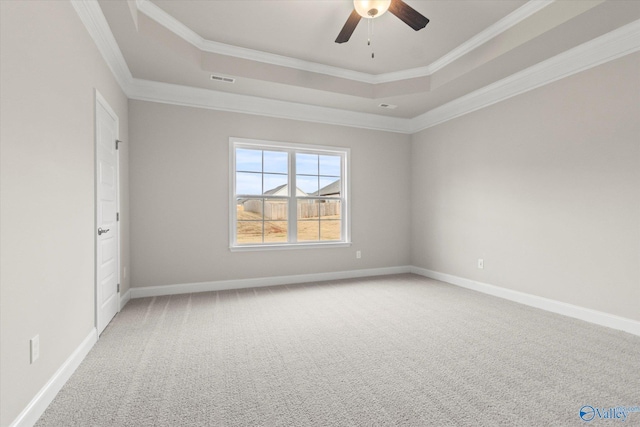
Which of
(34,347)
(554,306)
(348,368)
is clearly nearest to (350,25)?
(348,368)

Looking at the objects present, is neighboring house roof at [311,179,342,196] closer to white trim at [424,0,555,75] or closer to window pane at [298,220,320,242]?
window pane at [298,220,320,242]

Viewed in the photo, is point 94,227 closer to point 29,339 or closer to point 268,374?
point 29,339

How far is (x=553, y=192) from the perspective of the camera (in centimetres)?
348

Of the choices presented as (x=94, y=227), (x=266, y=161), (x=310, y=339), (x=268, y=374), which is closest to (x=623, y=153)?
(x=310, y=339)

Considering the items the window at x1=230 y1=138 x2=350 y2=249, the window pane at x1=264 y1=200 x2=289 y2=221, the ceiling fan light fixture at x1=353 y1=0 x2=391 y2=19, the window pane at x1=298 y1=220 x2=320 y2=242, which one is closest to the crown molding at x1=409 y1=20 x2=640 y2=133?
the window at x1=230 y1=138 x2=350 y2=249

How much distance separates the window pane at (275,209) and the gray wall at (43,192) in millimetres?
2412

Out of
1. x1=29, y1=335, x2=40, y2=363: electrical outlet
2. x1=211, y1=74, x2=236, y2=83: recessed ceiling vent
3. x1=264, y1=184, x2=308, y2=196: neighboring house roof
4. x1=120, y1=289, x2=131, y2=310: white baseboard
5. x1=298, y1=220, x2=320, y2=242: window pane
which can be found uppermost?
x1=211, y1=74, x2=236, y2=83: recessed ceiling vent

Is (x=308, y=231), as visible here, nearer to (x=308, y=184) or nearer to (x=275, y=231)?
(x=275, y=231)

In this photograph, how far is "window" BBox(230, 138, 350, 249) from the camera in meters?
4.62

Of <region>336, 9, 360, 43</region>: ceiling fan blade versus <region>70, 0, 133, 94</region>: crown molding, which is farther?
<region>336, 9, 360, 43</region>: ceiling fan blade

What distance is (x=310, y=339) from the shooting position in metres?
2.76

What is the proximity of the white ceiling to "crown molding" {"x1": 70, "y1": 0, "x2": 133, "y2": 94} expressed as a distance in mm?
59

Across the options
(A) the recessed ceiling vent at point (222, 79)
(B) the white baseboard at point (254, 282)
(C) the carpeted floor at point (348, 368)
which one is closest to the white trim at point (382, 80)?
(A) the recessed ceiling vent at point (222, 79)

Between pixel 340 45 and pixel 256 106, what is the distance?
1.53 metres
